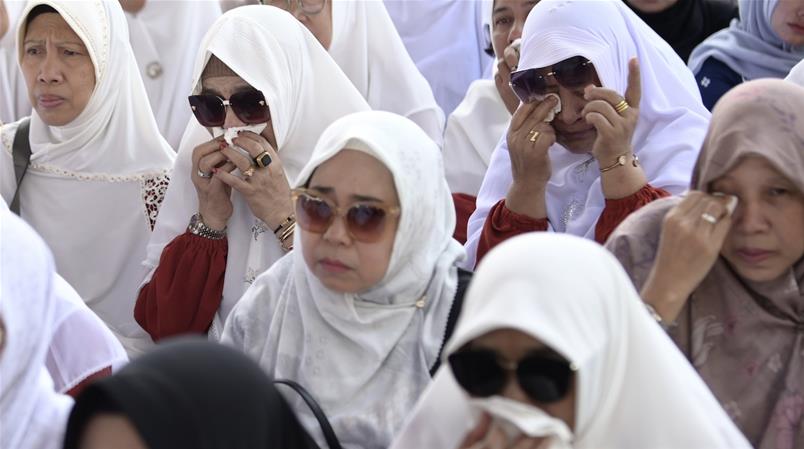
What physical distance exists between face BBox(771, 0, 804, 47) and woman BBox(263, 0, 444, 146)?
1.46 m

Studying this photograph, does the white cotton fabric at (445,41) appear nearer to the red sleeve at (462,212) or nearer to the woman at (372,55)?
the woman at (372,55)

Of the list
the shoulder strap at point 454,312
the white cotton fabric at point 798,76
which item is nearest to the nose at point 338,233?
the shoulder strap at point 454,312

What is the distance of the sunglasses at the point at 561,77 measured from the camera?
3.98 metres

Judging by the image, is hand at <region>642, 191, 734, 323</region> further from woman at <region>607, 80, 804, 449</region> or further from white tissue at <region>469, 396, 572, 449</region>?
white tissue at <region>469, 396, 572, 449</region>

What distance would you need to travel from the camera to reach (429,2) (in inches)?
258

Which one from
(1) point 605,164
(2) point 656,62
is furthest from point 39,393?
(2) point 656,62

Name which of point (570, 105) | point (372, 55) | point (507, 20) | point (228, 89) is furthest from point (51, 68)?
point (570, 105)

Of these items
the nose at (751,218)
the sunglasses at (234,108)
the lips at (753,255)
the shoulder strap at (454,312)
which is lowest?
the shoulder strap at (454,312)

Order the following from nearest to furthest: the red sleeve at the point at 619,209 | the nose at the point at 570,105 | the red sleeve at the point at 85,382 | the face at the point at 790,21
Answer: the red sleeve at the point at 85,382 → the red sleeve at the point at 619,209 → the nose at the point at 570,105 → the face at the point at 790,21

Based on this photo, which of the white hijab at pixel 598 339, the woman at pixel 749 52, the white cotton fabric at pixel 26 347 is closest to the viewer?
the white hijab at pixel 598 339

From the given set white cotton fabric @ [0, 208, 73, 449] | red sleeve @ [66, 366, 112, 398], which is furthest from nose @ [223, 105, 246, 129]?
white cotton fabric @ [0, 208, 73, 449]

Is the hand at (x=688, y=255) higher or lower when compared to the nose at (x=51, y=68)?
lower

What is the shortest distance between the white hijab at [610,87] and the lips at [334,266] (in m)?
0.93

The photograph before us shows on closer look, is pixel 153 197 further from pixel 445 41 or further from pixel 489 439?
pixel 489 439
